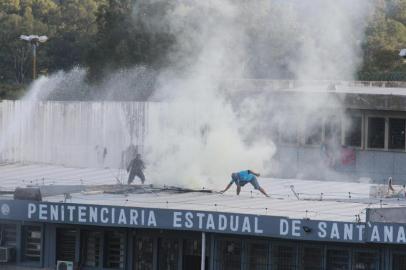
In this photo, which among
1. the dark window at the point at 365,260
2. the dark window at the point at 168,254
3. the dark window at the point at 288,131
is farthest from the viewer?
the dark window at the point at 288,131

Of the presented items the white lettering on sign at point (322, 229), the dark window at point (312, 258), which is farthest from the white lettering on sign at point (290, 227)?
the dark window at point (312, 258)

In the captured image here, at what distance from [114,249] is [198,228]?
3274 mm

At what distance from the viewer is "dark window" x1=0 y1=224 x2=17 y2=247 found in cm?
2853

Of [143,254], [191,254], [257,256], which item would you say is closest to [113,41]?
[143,254]

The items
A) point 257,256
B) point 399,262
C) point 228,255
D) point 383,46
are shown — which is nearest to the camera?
point 399,262

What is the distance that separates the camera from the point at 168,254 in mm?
27250

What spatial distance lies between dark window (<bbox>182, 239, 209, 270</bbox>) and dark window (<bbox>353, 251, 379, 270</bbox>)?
12.4ft

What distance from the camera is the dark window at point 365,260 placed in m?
25.1

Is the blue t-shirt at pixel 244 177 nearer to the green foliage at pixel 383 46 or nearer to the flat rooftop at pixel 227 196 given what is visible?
the flat rooftop at pixel 227 196

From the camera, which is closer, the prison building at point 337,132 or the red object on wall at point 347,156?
the prison building at point 337,132

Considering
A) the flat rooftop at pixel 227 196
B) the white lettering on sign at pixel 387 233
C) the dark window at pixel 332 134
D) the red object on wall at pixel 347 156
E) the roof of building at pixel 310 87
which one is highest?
the roof of building at pixel 310 87

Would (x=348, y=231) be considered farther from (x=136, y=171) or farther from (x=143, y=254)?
(x=136, y=171)

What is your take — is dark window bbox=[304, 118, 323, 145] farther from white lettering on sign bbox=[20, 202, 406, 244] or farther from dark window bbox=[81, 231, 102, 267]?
white lettering on sign bbox=[20, 202, 406, 244]

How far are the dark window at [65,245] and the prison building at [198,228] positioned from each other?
2 centimetres
